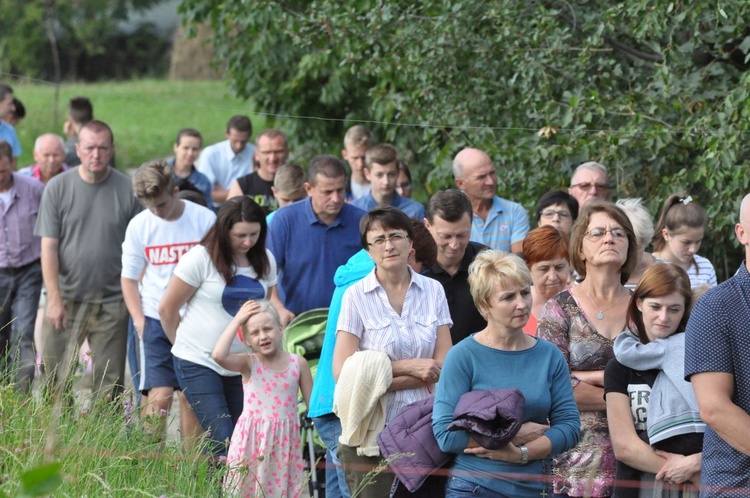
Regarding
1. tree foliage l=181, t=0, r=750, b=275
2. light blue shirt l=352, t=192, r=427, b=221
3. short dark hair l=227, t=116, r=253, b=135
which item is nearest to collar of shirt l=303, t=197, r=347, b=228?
light blue shirt l=352, t=192, r=427, b=221

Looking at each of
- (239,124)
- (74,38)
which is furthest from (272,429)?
(74,38)

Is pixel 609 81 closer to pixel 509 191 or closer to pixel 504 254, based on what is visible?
pixel 509 191

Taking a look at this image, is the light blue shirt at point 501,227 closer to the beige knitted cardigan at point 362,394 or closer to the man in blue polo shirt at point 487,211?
the man in blue polo shirt at point 487,211

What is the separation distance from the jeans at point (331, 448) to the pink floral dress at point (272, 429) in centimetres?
21

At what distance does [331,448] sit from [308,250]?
6.38ft

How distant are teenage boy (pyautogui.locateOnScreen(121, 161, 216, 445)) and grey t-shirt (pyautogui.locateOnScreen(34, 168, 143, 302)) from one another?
27.2 inches

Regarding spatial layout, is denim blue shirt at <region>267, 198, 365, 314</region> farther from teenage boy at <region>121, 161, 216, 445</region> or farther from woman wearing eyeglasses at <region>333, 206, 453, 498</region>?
woman wearing eyeglasses at <region>333, 206, 453, 498</region>

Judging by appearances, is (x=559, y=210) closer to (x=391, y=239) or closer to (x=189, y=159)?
(x=391, y=239)

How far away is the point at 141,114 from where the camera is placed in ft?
110

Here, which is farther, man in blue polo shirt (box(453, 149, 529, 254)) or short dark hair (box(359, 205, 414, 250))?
man in blue polo shirt (box(453, 149, 529, 254))

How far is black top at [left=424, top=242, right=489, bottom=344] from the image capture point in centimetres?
653

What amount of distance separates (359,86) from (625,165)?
4.97m

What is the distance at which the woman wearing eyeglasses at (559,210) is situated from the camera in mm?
7668

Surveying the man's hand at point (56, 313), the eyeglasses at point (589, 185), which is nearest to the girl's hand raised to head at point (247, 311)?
the man's hand at point (56, 313)
